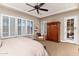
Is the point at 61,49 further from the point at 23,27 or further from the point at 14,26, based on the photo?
the point at 14,26

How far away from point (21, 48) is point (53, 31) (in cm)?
48

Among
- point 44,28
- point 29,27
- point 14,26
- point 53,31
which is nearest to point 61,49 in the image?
point 53,31

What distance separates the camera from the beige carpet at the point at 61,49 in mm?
1103

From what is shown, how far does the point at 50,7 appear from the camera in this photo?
3.77ft

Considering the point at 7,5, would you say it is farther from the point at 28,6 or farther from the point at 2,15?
the point at 28,6

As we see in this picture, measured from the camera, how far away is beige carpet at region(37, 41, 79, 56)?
3.62 feet

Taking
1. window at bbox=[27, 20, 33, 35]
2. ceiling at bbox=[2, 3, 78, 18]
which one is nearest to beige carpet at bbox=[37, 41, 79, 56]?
window at bbox=[27, 20, 33, 35]

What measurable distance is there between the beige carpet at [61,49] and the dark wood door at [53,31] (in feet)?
0.22

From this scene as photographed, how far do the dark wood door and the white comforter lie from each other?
189 mm

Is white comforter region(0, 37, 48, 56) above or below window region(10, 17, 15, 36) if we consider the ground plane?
below

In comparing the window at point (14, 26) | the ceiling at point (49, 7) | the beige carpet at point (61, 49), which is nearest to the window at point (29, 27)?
the window at point (14, 26)

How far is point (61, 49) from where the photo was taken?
1.23 m

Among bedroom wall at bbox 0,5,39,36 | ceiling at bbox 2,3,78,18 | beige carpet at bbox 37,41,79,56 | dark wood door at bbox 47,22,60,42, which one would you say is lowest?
beige carpet at bbox 37,41,79,56

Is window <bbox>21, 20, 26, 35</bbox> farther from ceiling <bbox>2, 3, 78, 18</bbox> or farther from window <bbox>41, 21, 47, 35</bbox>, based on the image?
window <bbox>41, 21, 47, 35</bbox>
